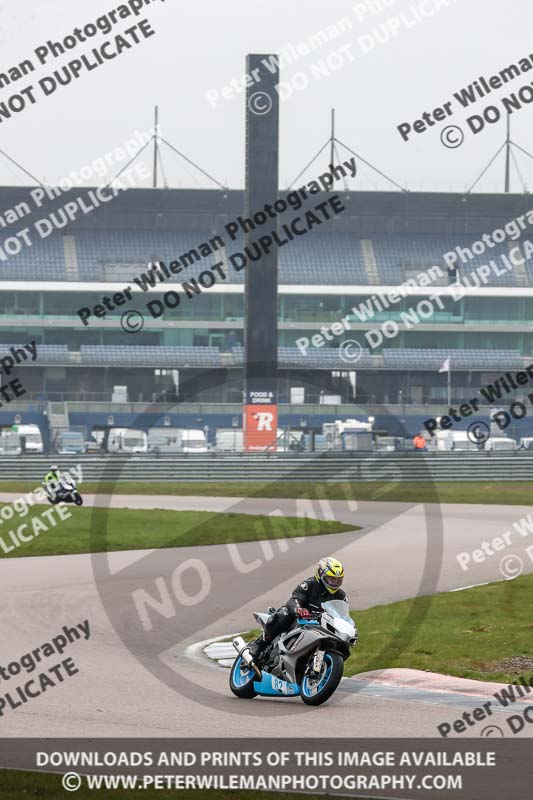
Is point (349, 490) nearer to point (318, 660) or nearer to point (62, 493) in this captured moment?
point (62, 493)

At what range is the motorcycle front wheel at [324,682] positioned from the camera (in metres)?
11.4

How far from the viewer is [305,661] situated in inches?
465

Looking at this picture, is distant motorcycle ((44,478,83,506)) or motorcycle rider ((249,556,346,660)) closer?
motorcycle rider ((249,556,346,660))

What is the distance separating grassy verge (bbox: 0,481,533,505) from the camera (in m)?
41.4

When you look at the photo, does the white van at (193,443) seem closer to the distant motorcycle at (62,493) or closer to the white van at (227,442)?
the white van at (227,442)

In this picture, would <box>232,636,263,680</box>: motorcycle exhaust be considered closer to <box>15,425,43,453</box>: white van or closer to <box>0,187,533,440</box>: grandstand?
<box>15,425,43,453</box>: white van

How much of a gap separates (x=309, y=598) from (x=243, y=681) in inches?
43.0

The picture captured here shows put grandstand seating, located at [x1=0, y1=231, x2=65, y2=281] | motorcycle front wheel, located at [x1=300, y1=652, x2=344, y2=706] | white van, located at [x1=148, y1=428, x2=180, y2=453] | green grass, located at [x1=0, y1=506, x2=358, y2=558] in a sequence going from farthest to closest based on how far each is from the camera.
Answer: grandstand seating, located at [x1=0, y1=231, x2=65, y2=281] → white van, located at [x1=148, y1=428, x2=180, y2=453] → green grass, located at [x1=0, y1=506, x2=358, y2=558] → motorcycle front wheel, located at [x1=300, y1=652, x2=344, y2=706]

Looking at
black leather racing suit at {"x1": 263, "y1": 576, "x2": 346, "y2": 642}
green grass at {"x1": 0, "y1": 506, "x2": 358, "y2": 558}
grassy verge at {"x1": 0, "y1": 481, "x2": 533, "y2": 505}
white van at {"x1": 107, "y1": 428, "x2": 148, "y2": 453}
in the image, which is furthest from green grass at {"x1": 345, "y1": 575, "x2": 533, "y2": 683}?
white van at {"x1": 107, "y1": 428, "x2": 148, "y2": 453}

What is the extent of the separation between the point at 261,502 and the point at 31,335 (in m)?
44.0

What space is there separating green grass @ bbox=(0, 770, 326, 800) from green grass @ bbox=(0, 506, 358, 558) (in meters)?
16.8

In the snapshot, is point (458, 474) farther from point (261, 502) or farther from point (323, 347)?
point (323, 347)

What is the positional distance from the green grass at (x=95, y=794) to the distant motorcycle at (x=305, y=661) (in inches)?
128

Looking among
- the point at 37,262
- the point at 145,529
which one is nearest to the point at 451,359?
the point at 37,262
